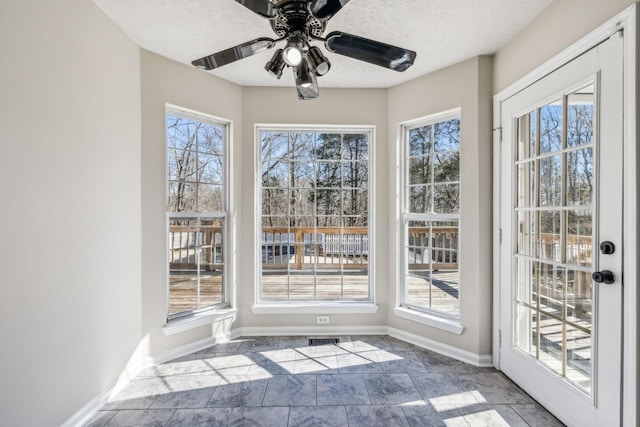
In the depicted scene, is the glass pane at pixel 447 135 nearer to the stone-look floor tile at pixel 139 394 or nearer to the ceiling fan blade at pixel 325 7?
the ceiling fan blade at pixel 325 7

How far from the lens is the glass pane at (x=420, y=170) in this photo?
303cm

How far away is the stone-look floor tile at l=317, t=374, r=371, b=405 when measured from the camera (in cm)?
211

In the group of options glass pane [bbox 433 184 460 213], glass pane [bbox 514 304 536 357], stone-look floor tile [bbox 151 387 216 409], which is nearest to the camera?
stone-look floor tile [bbox 151 387 216 409]

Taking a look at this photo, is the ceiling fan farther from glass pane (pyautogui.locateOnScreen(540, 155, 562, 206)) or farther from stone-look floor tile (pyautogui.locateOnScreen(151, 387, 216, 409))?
stone-look floor tile (pyautogui.locateOnScreen(151, 387, 216, 409))

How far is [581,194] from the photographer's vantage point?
5.81 ft

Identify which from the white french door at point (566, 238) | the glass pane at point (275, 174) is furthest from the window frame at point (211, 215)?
the white french door at point (566, 238)

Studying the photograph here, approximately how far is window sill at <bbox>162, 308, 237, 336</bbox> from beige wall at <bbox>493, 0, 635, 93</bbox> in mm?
3178

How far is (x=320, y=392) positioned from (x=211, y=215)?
5.96 ft

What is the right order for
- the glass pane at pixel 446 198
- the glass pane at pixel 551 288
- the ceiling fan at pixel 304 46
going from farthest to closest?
the glass pane at pixel 446 198 < the glass pane at pixel 551 288 < the ceiling fan at pixel 304 46

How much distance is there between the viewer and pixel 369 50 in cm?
157

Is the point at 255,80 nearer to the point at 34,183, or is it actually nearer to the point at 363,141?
Result: the point at 363,141

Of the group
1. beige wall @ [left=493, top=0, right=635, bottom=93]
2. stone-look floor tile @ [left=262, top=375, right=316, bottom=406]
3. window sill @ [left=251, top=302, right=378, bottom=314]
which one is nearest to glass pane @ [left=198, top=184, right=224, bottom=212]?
window sill @ [left=251, top=302, right=378, bottom=314]

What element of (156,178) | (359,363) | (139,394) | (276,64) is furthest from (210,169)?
(359,363)

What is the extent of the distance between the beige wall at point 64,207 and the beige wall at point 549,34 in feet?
9.58
